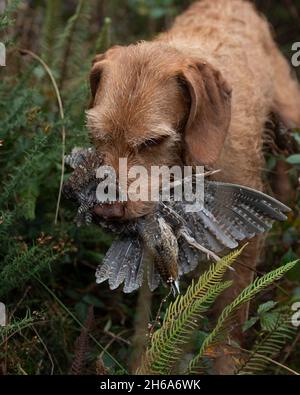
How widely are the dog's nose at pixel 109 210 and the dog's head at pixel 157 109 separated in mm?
271

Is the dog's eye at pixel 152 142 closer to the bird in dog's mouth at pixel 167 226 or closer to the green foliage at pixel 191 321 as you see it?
the bird in dog's mouth at pixel 167 226

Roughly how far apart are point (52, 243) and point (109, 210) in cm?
85

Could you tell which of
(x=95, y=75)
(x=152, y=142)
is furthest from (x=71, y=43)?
(x=152, y=142)

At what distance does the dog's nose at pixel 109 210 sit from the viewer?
320 centimetres

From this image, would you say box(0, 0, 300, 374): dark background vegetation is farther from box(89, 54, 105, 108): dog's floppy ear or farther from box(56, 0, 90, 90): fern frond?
box(89, 54, 105, 108): dog's floppy ear

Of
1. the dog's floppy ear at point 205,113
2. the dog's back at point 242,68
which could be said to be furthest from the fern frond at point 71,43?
the dog's floppy ear at point 205,113

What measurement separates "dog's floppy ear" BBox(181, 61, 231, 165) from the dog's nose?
568mm

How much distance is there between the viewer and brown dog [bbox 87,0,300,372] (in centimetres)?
349

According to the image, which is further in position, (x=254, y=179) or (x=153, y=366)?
(x=254, y=179)

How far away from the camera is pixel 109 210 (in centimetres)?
320

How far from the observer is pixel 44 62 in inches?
189
